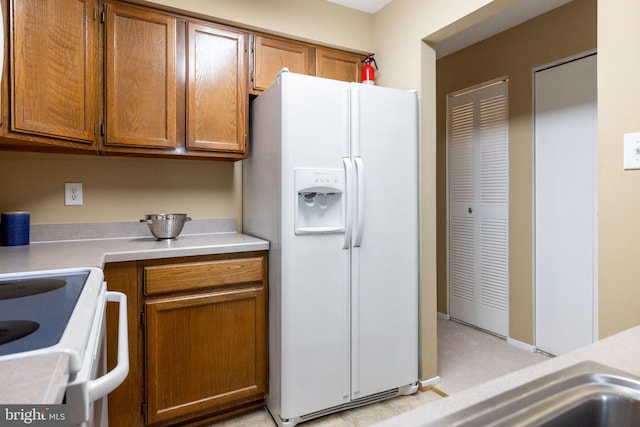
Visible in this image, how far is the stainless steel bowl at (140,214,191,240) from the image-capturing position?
202 centimetres

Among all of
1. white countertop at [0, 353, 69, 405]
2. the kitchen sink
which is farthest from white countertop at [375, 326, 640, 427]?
white countertop at [0, 353, 69, 405]

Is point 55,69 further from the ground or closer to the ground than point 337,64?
closer to the ground

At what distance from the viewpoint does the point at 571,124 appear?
2486 millimetres

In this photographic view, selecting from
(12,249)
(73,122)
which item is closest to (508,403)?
(73,122)

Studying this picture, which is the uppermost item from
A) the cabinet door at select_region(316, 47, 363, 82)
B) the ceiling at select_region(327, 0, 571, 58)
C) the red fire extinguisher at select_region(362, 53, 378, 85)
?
the ceiling at select_region(327, 0, 571, 58)

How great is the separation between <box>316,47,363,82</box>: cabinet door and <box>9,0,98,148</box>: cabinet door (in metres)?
1.27

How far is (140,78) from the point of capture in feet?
6.37

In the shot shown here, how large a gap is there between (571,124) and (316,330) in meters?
2.17

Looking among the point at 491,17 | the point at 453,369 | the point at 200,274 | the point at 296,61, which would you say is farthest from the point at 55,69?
the point at 453,369

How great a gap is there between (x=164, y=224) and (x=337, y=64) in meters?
1.52

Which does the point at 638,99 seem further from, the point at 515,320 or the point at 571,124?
the point at 515,320

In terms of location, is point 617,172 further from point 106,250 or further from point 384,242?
point 106,250

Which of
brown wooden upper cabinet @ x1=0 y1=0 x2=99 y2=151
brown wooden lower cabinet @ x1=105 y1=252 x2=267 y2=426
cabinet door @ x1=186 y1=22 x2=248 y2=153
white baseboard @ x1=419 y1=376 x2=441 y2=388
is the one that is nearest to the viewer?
brown wooden upper cabinet @ x1=0 y1=0 x2=99 y2=151

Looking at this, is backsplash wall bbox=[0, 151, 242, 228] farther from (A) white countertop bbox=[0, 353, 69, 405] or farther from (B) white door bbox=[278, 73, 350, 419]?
(A) white countertop bbox=[0, 353, 69, 405]
